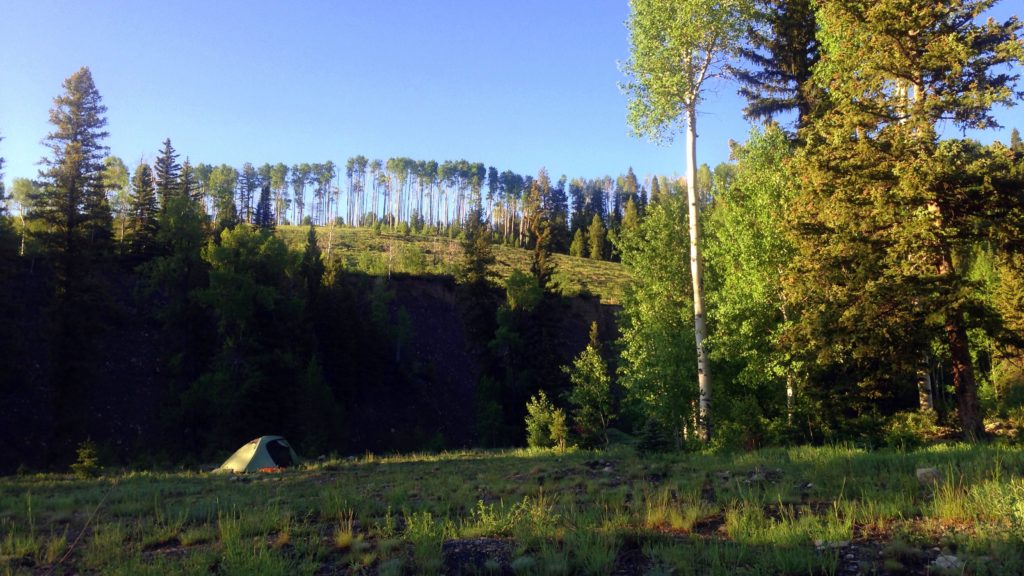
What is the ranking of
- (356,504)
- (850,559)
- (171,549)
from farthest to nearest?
1. (356,504)
2. (171,549)
3. (850,559)

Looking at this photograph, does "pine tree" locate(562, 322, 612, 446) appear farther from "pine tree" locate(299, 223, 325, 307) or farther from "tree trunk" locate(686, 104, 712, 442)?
"pine tree" locate(299, 223, 325, 307)

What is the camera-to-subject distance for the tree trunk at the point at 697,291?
52.0ft

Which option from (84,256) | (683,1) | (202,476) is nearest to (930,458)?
(683,1)

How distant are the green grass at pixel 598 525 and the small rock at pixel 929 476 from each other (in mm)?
109

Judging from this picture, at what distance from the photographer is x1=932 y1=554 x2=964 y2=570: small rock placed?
4.43 meters

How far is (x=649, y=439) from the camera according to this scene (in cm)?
1460

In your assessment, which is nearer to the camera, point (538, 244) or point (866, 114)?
point (866, 114)

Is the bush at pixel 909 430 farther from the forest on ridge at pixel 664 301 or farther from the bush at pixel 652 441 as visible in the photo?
the bush at pixel 652 441

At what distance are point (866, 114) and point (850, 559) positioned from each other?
12797 mm

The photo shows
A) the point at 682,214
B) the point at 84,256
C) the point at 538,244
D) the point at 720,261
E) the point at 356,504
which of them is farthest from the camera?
the point at 538,244

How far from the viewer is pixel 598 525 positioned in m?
6.07

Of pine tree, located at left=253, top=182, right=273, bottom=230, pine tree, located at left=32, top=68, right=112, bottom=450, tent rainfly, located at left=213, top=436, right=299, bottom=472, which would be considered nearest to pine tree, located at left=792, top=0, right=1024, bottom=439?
tent rainfly, located at left=213, top=436, right=299, bottom=472

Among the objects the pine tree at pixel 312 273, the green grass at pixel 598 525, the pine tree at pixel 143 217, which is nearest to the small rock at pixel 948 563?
the green grass at pixel 598 525

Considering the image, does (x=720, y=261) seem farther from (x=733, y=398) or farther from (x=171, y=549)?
(x=171, y=549)
